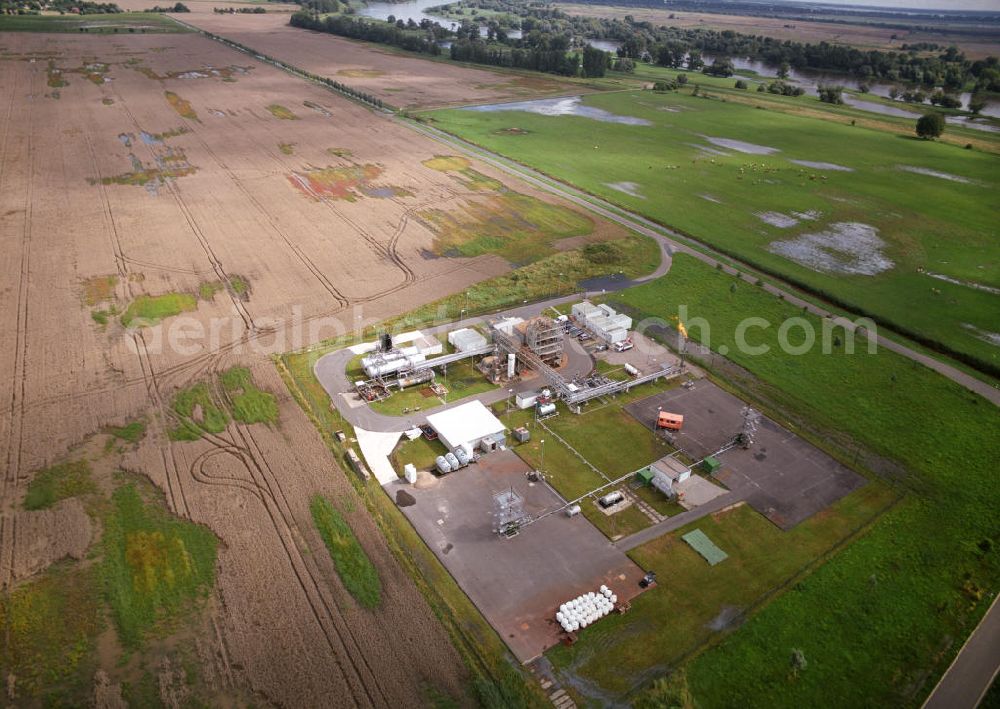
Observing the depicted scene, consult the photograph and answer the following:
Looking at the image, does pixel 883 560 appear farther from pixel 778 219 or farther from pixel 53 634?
pixel 778 219

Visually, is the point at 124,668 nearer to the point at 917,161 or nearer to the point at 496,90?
the point at 917,161

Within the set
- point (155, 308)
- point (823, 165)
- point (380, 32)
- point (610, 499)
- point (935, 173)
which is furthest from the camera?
point (380, 32)

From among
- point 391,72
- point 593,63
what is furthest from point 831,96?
point 391,72

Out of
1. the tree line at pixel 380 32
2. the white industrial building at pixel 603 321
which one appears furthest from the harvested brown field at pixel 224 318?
the tree line at pixel 380 32

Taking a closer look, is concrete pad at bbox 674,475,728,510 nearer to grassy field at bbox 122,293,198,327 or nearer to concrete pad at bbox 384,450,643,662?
concrete pad at bbox 384,450,643,662

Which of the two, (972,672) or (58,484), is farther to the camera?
(58,484)

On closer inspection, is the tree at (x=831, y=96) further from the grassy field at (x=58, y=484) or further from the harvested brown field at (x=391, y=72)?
the grassy field at (x=58, y=484)
